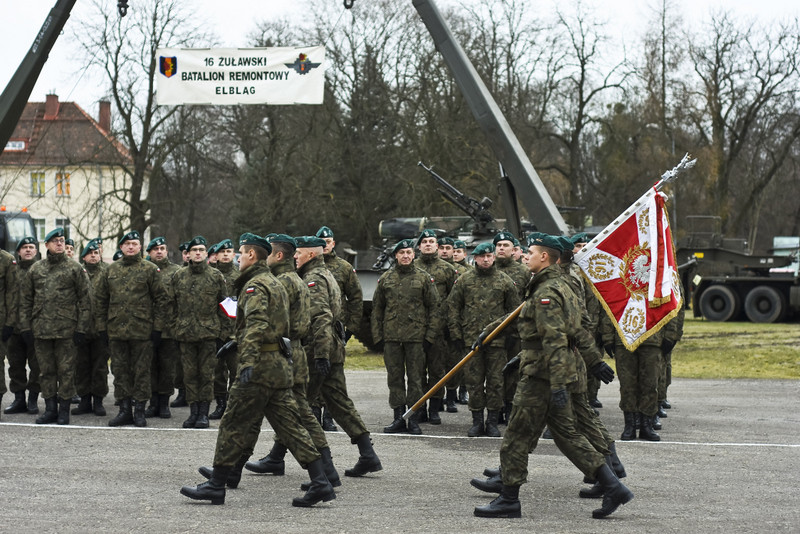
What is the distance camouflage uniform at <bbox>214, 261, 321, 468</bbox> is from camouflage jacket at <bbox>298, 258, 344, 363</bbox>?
0.99 meters

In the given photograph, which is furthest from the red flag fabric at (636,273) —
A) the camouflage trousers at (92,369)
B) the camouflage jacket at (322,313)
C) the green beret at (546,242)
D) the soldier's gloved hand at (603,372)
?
the camouflage trousers at (92,369)

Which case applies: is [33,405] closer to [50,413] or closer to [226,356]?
[50,413]

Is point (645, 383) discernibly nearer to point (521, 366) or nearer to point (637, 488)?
point (637, 488)

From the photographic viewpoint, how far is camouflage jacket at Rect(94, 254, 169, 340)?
11367mm

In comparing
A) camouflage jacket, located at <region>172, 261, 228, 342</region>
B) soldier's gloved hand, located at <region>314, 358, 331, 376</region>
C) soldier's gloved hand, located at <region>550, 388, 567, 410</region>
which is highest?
camouflage jacket, located at <region>172, 261, 228, 342</region>

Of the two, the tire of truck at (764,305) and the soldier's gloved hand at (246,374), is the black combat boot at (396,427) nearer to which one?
the soldier's gloved hand at (246,374)

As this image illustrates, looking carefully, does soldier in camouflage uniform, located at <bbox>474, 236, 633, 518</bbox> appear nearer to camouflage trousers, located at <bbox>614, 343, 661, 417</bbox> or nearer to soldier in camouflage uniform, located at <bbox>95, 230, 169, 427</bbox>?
camouflage trousers, located at <bbox>614, 343, 661, 417</bbox>

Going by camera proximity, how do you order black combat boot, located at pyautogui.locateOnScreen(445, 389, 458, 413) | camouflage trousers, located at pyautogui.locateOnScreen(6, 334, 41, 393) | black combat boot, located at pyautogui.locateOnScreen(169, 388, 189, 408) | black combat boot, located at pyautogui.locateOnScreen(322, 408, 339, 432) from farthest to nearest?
black combat boot, located at pyautogui.locateOnScreen(169, 388, 189, 408) → black combat boot, located at pyautogui.locateOnScreen(445, 389, 458, 413) → camouflage trousers, located at pyautogui.locateOnScreen(6, 334, 41, 393) → black combat boot, located at pyautogui.locateOnScreen(322, 408, 339, 432)

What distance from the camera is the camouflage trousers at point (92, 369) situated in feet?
40.2

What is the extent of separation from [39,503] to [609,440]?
395 cm

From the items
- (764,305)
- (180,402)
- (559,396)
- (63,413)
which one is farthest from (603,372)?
(764,305)

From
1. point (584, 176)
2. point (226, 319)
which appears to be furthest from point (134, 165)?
point (226, 319)

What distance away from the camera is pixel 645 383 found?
409 inches

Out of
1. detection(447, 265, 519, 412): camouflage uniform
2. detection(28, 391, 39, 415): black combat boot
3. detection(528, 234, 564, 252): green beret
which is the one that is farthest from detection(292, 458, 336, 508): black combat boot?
detection(28, 391, 39, 415): black combat boot
